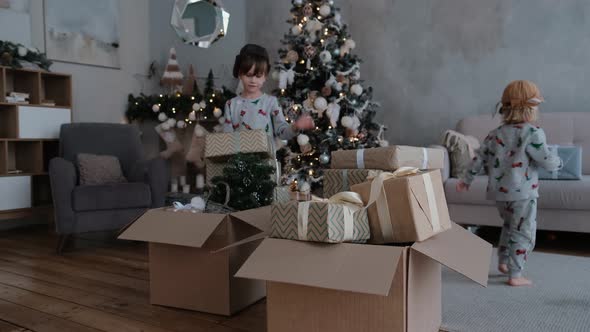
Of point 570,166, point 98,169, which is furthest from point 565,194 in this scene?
point 98,169

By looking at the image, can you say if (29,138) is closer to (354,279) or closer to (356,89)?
(356,89)

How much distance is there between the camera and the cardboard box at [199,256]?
1.69 m

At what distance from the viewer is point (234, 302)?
1.80m

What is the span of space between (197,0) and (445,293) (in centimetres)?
159

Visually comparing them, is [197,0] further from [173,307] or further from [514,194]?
[514,194]

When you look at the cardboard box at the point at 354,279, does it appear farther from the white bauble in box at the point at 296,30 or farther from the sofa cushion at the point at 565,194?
the white bauble in box at the point at 296,30

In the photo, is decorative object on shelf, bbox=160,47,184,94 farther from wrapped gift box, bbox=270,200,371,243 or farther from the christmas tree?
wrapped gift box, bbox=270,200,371,243

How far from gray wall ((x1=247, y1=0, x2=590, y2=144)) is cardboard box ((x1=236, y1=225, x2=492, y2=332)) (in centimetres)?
296

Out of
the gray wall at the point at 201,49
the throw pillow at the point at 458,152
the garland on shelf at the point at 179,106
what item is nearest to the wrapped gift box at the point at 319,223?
the throw pillow at the point at 458,152

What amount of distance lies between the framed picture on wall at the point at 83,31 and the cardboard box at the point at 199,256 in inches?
118

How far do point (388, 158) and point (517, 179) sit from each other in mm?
793

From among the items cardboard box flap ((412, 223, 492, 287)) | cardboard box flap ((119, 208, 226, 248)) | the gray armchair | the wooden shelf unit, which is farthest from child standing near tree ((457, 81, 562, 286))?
the wooden shelf unit

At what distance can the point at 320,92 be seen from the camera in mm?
4164

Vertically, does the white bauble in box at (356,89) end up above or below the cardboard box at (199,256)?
above
